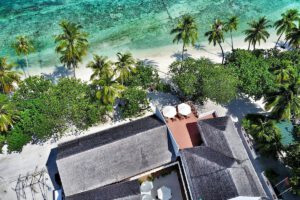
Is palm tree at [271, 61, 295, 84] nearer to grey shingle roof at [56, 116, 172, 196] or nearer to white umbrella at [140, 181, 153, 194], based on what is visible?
grey shingle roof at [56, 116, 172, 196]

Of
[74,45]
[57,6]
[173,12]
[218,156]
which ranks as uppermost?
[57,6]

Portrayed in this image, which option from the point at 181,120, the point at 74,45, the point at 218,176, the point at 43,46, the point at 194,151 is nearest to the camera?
the point at 218,176

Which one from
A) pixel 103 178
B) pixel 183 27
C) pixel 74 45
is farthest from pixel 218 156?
pixel 74 45

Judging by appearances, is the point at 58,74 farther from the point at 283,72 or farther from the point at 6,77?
the point at 283,72

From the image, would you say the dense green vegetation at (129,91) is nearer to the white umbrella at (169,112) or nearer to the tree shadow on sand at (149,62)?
the white umbrella at (169,112)

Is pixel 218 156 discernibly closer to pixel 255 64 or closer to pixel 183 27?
pixel 255 64

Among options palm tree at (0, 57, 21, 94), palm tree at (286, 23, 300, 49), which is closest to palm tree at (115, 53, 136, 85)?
palm tree at (0, 57, 21, 94)
